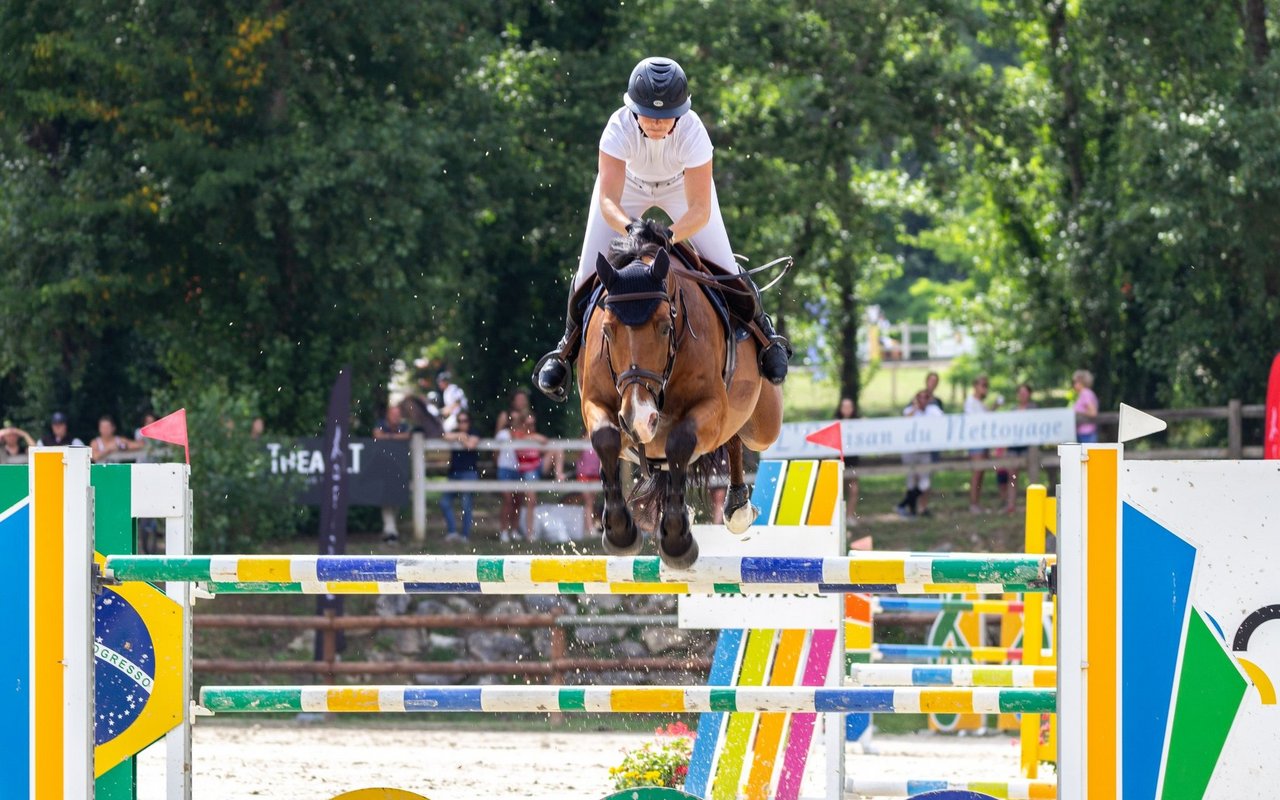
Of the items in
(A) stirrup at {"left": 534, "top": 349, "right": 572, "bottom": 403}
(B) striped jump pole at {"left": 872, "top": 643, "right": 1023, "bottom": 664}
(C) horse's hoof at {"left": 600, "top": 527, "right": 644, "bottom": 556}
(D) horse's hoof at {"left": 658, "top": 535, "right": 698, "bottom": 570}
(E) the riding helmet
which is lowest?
(B) striped jump pole at {"left": 872, "top": 643, "right": 1023, "bottom": 664}

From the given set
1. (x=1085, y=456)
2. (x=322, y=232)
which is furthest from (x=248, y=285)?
(x=1085, y=456)

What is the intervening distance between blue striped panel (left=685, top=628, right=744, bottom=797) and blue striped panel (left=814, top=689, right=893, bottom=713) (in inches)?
77.4

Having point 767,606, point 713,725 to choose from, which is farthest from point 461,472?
point 767,606

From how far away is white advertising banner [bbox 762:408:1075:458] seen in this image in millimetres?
15273

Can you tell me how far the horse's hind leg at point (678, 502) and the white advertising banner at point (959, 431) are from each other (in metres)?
10.4

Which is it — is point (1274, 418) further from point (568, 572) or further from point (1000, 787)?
point (568, 572)

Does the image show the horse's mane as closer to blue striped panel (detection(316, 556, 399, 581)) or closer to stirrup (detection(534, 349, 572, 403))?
stirrup (detection(534, 349, 572, 403))

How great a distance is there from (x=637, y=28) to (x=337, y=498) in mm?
7736

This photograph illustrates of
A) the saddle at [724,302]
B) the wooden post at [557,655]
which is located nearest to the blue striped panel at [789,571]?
the saddle at [724,302]

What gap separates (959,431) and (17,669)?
1245cm

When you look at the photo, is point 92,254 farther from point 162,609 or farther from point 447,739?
point 162,609

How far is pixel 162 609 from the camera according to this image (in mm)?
4270

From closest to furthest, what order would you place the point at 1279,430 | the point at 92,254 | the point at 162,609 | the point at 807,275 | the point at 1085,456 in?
the point at 1085,456
the point at 162,609
the point at 1279,430
the point at 92,254
the point at 807,275

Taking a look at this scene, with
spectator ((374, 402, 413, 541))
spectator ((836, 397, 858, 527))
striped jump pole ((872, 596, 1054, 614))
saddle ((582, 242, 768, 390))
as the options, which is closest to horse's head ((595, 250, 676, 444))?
saddle ((582, 242, 768, 390))
